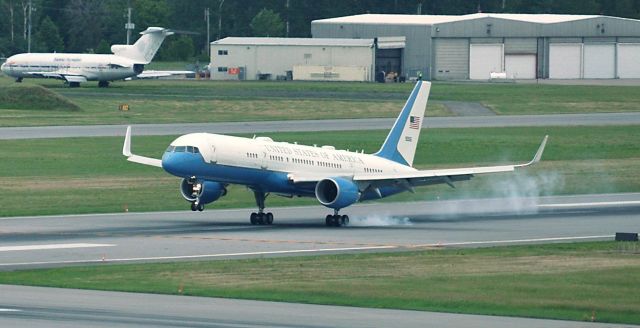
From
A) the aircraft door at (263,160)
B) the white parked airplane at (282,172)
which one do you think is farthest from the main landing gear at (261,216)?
the aircraft door at (263,160)

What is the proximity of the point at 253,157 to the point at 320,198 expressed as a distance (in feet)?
10.5

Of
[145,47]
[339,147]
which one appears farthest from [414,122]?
[145,47]

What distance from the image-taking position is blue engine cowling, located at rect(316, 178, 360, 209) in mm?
57219

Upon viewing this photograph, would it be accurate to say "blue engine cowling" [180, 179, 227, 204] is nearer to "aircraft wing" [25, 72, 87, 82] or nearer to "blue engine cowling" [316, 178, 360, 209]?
"blue engine cowling" [316, 178, 360, 209]

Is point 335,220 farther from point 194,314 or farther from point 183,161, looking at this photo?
point 194,314

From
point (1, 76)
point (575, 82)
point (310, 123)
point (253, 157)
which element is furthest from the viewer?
point (1, 76)

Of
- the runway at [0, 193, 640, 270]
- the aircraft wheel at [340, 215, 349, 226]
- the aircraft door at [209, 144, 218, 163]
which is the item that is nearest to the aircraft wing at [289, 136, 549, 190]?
the aircraft wheel at [340, 215, 349, 226]

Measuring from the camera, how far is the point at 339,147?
9144 centimetres

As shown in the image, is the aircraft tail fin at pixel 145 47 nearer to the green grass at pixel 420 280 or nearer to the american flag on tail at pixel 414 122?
the american flag on tail at pixel 414 122

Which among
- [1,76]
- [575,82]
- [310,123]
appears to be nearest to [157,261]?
[310,123]

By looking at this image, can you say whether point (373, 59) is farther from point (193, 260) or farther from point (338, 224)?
point (193, 260)

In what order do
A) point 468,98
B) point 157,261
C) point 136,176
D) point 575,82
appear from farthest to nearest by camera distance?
1. point 575,82
2. point 468,98
3. point 136,176
4. point 157,261

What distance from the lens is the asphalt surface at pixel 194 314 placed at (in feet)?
109

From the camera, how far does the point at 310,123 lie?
111125 mm
